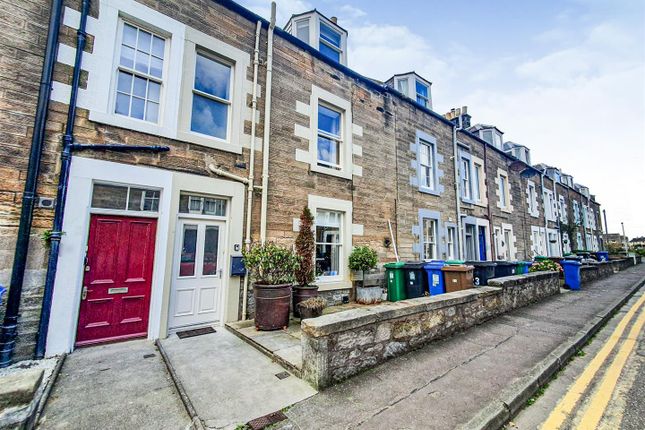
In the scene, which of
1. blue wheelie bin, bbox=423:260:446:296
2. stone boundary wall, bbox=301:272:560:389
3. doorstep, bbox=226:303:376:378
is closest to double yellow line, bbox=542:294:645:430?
stone boundary wall, bbox=301:272:560:389

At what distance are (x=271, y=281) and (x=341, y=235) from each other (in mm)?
3201

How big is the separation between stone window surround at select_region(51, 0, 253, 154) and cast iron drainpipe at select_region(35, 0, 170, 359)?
12 cm

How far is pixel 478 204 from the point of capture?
44.8 feet

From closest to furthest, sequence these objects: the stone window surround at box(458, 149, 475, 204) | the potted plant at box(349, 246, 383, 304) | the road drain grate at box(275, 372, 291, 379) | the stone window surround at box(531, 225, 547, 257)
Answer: the road drain grate at box(275, 372, 291, 379) → the potted plant at box(349, 246, 383, 304) → the stone window surround at box(458, 149, 475, 204) → the stone window surround at box(531, 225, 547, 257)

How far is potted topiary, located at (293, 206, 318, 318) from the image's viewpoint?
21.1 ft

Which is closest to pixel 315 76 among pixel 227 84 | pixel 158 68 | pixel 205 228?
pixel 227 84

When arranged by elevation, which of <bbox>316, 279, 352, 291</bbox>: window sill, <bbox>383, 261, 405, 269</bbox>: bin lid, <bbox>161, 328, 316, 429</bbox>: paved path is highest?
<bbox>383, 261, 405, 269</bbox>: bin lid

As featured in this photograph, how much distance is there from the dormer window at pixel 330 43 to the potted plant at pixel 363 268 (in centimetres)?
634

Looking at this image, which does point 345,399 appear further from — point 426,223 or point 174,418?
point 426,223

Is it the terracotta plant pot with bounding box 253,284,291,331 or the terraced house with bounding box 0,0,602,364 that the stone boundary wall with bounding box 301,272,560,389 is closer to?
the terracotta plant pot with bounding box 253,284,291,331

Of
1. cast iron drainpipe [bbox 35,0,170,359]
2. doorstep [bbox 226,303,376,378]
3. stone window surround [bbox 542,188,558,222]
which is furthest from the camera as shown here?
stone window surround [bbox 542,188,558,222]

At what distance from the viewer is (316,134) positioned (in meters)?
7.93

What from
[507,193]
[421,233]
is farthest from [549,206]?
[421,233]

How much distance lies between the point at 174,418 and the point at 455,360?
3.63 meters
